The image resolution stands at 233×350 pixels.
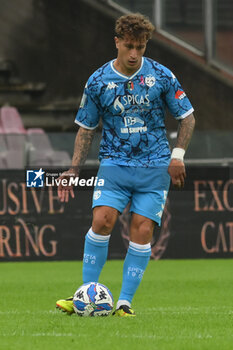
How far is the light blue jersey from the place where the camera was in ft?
22.1

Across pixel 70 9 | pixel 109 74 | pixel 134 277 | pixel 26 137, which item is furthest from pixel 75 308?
pixel 70 9

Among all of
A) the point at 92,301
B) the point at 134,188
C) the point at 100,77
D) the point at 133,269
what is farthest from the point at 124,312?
the point at 100,77

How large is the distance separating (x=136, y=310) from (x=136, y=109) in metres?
1.59

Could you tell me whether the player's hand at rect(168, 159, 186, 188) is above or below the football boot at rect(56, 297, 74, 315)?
above

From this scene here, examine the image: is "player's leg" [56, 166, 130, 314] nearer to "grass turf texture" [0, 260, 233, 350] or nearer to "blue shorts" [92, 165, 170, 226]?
"blue shorts" [92, 165, 170, 226]

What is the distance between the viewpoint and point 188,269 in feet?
38.9

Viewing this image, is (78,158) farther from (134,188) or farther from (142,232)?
(142,232)

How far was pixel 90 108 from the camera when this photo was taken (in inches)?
272

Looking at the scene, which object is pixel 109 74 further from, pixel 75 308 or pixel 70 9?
pixel 70 9

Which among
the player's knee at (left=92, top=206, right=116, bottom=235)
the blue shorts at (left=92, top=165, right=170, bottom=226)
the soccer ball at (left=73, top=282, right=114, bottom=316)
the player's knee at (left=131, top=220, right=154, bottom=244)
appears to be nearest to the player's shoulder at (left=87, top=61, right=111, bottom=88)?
the blue shorts at (left=92, top=165, right=170, bottom=226)

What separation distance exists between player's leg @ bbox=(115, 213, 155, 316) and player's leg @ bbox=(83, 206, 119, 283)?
0.55ft

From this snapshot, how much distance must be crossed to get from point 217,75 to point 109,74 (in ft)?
37.7

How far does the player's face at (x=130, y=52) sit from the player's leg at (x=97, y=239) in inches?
37.8

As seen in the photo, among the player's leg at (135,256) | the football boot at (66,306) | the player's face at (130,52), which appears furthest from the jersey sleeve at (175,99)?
the football boot at (66,306)
